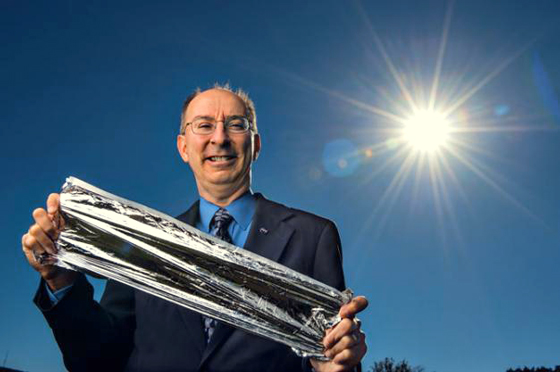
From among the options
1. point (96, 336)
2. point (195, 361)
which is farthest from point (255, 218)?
point (96, 336)

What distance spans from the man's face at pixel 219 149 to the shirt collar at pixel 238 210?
0.09 metres

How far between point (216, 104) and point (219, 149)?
1.31 feet

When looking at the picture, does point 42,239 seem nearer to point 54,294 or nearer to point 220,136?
point 54,294

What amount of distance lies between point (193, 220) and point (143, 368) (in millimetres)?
1174

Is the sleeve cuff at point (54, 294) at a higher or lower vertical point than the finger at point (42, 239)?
lower

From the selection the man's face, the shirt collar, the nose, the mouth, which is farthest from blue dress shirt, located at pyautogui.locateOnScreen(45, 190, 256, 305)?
the nose

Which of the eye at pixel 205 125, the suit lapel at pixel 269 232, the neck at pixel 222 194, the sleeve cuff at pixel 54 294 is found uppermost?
the eye at pixel 205 125

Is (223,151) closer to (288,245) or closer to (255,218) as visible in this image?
(255,218)

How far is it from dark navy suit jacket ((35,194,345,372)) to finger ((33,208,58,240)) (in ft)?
1.20

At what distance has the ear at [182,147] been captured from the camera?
4.32m

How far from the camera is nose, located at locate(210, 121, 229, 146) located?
400 centimetres

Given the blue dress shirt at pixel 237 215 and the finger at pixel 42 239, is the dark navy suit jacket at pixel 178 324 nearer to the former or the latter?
the blue dress shirt at pixel 237 215

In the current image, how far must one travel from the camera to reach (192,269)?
3463 millimetres

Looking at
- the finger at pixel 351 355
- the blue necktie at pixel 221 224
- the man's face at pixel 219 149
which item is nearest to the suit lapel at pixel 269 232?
the blue necktie at pixel 221 224
